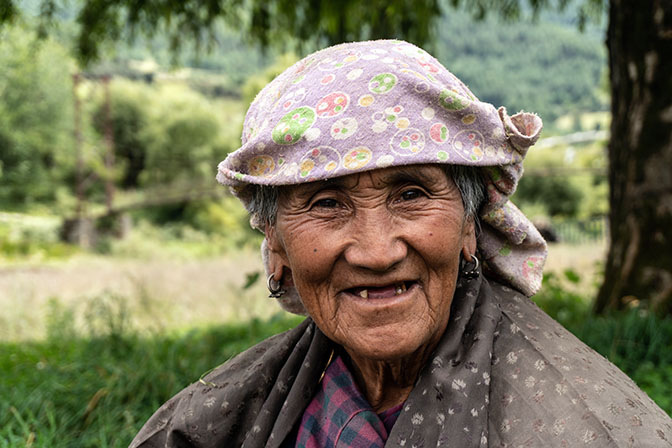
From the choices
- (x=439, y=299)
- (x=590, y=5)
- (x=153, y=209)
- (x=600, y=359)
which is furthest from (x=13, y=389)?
(x=153, y=209)

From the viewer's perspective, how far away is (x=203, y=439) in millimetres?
1785

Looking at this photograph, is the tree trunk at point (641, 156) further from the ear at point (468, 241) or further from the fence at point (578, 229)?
the fence at point (578, 229)

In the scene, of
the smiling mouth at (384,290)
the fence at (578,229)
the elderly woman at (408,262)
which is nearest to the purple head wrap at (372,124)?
the elderly woman at (408,262)

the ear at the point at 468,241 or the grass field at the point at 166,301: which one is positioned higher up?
the ear at the point at 468,241

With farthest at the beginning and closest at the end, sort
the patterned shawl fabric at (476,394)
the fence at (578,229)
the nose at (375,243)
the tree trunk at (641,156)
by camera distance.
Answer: the fence at (578,229) → the tree trunk at (641,156) → the nose at (375,243) → the patterned shawl fabric at (476,394)

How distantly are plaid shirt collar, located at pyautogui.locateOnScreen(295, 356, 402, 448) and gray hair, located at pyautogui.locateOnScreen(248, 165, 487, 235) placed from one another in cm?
49

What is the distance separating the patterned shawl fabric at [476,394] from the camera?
4.29 ft

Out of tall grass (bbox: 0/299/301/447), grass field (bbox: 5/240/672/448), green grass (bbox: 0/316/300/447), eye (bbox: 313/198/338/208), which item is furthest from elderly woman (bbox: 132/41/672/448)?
grass field (bbox: 5/240/672/448)

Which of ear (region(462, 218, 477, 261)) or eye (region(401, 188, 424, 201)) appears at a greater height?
eye (region(401, 188, 424, 201))

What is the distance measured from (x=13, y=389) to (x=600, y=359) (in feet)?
10.3

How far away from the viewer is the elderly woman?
4.51ft

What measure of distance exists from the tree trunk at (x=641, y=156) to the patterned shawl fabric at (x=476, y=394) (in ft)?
7.92

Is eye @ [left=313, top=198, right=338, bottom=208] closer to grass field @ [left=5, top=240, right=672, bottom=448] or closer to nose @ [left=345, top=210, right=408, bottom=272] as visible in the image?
nose @ [left=345, top=210, right=408, bottom=272]

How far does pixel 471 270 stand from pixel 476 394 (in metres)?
0.37
